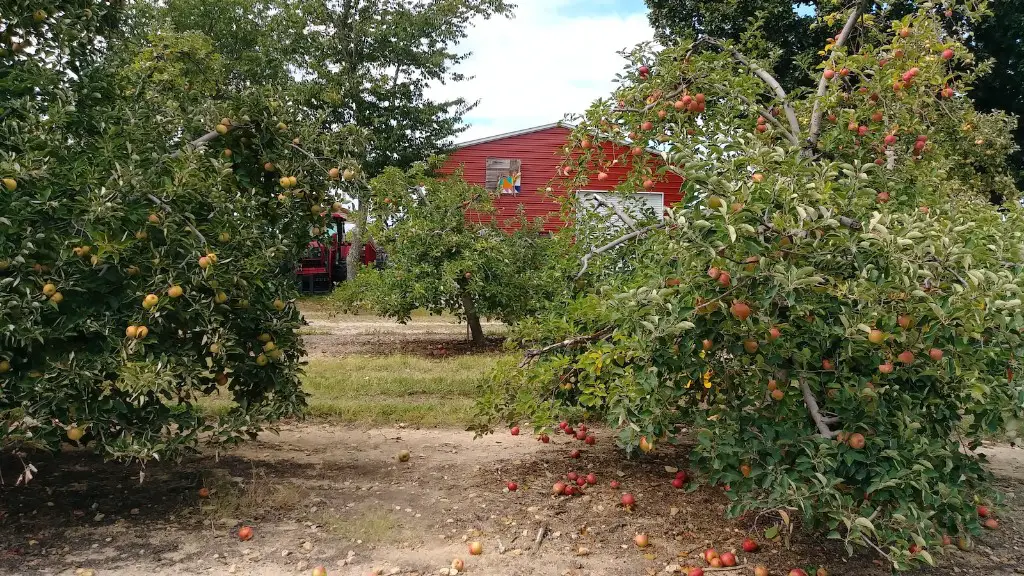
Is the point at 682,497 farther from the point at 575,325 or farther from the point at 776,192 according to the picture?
the point at 776,192

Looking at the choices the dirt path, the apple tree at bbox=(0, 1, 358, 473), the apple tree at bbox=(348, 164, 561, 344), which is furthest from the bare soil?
the apple tree at bbox=(348, 164, 561, 344)

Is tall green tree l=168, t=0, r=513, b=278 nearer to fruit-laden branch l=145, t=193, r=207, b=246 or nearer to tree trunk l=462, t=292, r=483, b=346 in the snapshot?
tree trunk l=462, t=292, r=483, b=346

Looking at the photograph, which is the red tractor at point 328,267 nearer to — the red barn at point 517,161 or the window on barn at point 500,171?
the red barn at point 517,161

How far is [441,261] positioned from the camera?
10.1 metres

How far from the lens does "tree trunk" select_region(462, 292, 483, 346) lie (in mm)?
10408

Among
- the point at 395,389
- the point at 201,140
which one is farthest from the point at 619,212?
the point at 395,389

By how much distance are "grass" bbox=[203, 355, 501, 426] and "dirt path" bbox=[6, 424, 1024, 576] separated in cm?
85

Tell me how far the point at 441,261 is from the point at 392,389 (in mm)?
2720

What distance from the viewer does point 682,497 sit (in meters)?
4.66

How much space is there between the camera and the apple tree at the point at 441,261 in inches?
386

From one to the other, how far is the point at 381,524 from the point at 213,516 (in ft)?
3.18

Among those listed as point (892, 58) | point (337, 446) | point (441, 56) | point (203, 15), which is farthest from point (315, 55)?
point (892, 58)

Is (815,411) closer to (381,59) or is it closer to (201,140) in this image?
(201,140)

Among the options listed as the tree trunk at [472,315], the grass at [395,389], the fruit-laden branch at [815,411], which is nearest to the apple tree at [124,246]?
the grass at [395,389]
